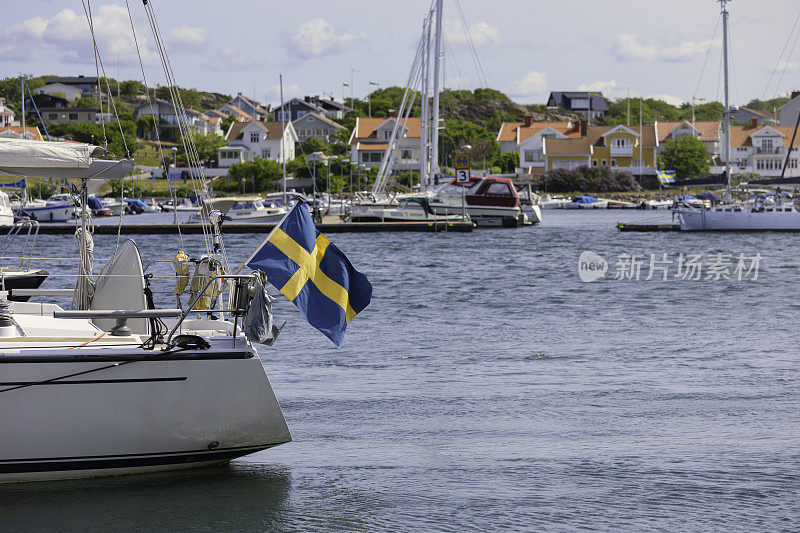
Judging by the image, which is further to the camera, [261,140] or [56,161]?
[261,140]

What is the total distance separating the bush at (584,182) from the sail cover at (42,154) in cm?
11018

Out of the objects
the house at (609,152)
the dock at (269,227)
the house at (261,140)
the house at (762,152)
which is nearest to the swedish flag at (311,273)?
the dock at (269,227)

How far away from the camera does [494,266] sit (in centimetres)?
3559

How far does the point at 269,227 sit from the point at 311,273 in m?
45.0

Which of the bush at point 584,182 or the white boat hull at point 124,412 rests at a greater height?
the bush at point 584,182

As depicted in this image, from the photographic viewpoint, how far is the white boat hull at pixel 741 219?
5225 cm

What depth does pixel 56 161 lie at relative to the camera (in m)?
10.0

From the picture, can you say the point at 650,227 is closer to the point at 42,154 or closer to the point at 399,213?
the point at 399,213

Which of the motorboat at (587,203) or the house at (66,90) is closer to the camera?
the motorboat at (587,203)

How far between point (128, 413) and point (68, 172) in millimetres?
3238

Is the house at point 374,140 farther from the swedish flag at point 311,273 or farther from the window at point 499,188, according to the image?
the swedish flag at point 311,273

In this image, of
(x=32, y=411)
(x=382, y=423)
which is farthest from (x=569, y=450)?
(x=32, y=411)

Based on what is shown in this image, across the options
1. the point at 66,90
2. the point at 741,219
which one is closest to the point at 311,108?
the point at 66,90

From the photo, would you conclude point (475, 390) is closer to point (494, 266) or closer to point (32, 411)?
point (32, 411)
